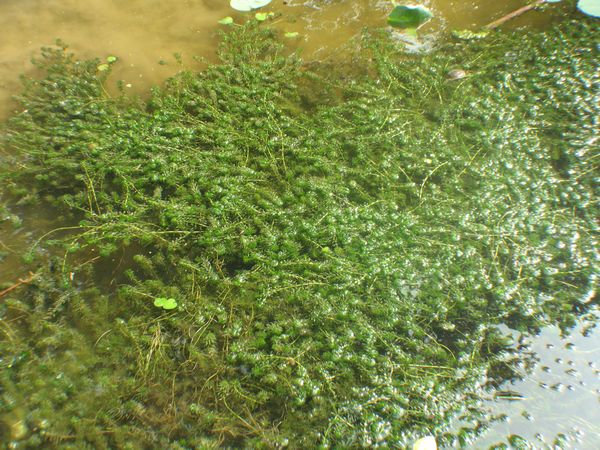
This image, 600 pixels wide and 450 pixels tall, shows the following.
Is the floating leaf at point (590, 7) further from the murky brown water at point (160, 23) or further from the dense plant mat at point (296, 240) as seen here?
the murky brown water at point (160, 23)

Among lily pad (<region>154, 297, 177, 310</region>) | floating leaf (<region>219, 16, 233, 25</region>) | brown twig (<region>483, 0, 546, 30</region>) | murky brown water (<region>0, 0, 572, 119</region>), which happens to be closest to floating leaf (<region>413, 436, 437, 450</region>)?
lily pad (<region>154, 297, 177, 310</region>)

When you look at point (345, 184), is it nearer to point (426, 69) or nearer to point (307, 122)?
point (307, 122)

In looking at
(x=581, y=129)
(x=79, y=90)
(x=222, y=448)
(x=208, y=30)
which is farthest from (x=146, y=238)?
(x=581, y=129)

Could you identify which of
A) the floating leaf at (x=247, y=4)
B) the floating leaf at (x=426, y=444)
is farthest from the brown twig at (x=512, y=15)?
the floating leaf at (x=426, y=444)

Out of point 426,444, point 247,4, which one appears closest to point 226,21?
point 247,4

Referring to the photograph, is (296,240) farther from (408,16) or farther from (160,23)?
(160,23)

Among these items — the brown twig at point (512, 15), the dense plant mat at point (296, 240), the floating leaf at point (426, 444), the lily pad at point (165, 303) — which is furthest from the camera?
the brown twig at point (512, 15)
